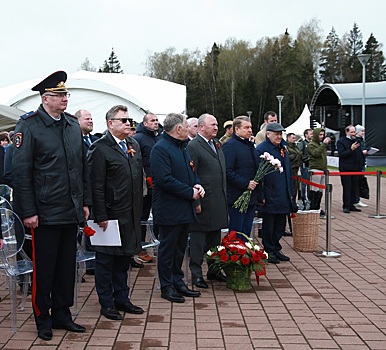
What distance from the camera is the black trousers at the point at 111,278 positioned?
198 inches

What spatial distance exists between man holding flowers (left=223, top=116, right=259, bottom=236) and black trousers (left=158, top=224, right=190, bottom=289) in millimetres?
1169

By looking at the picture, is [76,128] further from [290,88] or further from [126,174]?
[290,88]

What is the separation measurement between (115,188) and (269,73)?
6476 centimetres

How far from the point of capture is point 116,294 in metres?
5.25

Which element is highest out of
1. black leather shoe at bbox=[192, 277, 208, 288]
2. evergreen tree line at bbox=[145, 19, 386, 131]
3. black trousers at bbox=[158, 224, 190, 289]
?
evergreen tree line at bbox=[145, 19, 386, 131]

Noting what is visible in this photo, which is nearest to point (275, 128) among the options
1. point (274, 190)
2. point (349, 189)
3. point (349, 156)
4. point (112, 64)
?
point (274, 190)

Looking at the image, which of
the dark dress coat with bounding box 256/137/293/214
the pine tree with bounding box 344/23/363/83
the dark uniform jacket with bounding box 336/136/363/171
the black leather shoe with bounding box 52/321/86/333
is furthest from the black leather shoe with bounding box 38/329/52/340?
the pine tree with bounding box 344/23/363/83

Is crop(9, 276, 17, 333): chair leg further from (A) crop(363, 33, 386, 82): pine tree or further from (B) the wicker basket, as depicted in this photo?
(A) crop(363, 33, 386, 82): pine tree

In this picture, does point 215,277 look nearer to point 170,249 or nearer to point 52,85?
point 170,249

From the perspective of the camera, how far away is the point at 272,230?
753 cm

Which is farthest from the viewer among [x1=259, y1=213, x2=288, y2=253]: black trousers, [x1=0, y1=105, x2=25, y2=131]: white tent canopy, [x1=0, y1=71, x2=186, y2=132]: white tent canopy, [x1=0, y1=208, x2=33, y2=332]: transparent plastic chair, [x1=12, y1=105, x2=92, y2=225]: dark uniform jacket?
[x1=0, y1=71, x2=186, y2=132]: white tent canopy

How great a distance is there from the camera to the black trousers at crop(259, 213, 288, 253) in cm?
748

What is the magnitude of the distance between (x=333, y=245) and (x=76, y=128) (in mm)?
5139

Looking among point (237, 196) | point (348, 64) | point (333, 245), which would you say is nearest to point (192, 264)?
point (237, 196)
